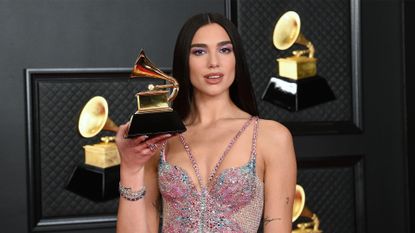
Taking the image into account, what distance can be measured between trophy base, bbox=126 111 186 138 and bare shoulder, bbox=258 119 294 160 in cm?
39

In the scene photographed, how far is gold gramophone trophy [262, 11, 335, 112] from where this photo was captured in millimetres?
3748

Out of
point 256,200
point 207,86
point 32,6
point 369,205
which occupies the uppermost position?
point 32,6

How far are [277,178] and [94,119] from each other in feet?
3.69

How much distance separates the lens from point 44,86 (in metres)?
3.72

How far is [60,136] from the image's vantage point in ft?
12.3

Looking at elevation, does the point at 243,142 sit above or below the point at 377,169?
above

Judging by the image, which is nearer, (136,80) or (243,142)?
(243,142)

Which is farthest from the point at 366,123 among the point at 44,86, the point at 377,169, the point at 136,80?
the point at 44,86

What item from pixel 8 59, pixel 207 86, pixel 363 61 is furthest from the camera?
pixel 363 61

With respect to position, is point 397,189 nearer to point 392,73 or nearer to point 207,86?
point 392,73

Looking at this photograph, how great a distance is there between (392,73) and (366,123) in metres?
0.29

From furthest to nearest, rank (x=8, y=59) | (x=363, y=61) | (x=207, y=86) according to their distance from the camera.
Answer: (x=363, y=61) → (x=8, y=59) → (x=207, y=86)

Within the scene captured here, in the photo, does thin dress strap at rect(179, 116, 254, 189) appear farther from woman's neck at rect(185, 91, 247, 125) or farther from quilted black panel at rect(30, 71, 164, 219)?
quilted black panel at rect(30, 71, 164, 219)

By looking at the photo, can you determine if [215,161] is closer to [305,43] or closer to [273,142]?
[273,142]
